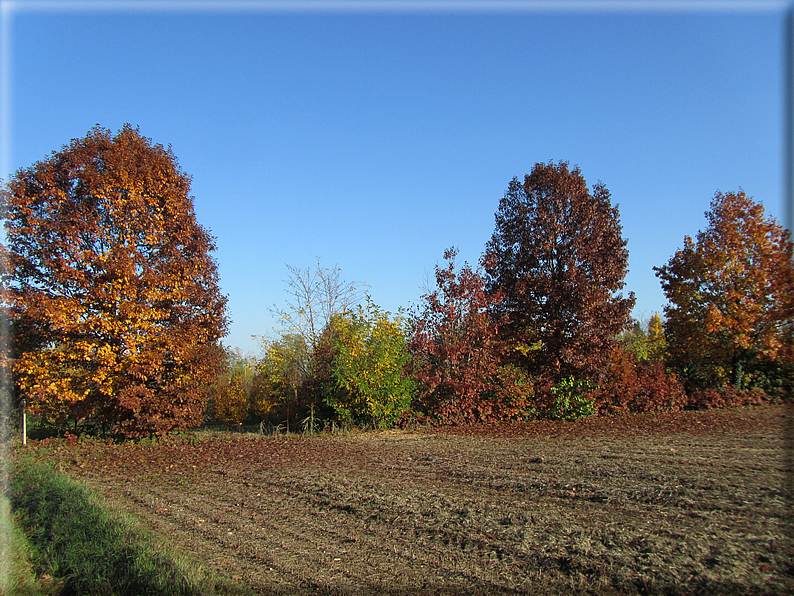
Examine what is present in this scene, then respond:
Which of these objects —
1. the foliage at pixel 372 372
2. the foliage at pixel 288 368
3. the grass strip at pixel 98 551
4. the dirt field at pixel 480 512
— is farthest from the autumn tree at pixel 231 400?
the grass strip at pixel 98 551

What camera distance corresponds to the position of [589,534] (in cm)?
490

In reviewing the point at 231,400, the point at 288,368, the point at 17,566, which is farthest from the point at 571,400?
the point at 231,400

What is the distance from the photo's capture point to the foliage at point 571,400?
1590 cm

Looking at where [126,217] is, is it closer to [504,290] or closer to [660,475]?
[504,290]

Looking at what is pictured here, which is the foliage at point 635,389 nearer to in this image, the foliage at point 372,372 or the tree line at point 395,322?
the tree line at point 395,322

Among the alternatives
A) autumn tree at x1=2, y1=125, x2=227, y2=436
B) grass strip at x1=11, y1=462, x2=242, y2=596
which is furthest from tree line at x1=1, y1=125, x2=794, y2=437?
grass strip at x1=11, y1=462, x2=242, y2=596

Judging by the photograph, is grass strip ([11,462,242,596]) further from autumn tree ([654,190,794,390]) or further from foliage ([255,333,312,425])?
autumn tree ([654,190,794,390])

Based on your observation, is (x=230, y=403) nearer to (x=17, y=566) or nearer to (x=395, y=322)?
(x=395, y=322)

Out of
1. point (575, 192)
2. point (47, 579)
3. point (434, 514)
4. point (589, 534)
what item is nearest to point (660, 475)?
point (589, 534)

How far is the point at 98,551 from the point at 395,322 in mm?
10991

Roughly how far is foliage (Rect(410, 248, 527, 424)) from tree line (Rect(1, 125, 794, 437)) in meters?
0.05

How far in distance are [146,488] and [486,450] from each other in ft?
21.6

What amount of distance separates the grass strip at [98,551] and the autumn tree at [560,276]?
1257cm

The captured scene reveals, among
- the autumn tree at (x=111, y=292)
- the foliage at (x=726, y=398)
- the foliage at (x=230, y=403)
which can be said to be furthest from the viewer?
the foliage at (x=230, y=403)
